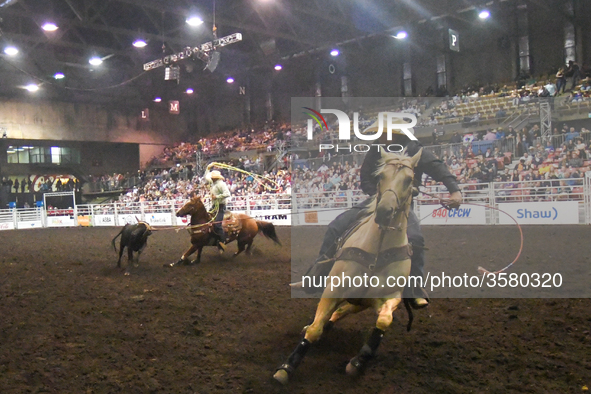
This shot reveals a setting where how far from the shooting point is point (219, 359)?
385 cm

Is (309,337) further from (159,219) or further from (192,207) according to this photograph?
(159,219)

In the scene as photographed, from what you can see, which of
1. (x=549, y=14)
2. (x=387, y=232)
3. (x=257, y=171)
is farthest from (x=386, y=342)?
(x=549, y=14)

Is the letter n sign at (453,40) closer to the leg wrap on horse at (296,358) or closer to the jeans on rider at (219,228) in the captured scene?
the jeans on rider at (219,228)

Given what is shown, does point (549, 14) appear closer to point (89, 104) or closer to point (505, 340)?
point (505, 340)

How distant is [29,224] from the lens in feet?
71.2

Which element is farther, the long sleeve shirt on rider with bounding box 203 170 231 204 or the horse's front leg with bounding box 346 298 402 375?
the long sleeve shirt on rider with bounding box 203 170 231 204

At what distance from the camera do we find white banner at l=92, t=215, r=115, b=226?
69.6 ft

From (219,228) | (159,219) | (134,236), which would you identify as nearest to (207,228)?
(219,228)

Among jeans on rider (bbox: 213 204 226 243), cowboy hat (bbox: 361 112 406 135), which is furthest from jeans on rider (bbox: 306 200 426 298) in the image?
jeans on rider (bbox: 213 204 226 243)

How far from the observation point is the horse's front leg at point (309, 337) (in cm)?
318

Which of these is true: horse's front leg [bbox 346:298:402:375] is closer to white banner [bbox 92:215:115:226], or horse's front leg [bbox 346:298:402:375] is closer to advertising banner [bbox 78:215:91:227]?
white banner [bbox 92:215:115:226]

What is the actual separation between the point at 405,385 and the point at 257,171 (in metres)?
18.1

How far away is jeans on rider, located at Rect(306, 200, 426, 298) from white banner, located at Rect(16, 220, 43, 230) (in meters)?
21.5

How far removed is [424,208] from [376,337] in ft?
5.83
